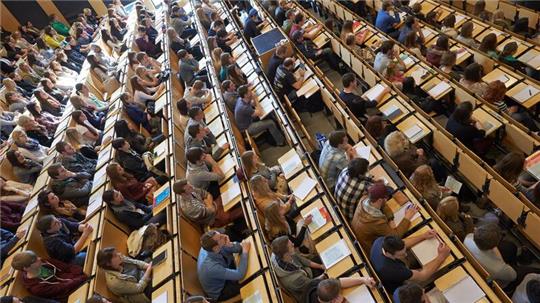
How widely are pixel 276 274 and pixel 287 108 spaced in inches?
153

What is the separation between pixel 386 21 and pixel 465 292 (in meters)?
6.71

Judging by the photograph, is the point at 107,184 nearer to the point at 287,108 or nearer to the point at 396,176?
the point at 287,108

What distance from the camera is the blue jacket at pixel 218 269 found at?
12.8 ft

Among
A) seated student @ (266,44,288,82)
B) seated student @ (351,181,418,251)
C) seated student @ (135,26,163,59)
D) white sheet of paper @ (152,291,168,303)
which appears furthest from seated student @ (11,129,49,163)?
seated student @ (351,181,418,251)

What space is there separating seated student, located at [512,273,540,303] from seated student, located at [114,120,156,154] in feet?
18.5

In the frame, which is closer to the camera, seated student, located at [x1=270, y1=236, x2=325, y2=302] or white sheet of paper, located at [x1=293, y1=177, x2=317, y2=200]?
seated student, located at [x1=270, y1=236, x2=325, y2=302]

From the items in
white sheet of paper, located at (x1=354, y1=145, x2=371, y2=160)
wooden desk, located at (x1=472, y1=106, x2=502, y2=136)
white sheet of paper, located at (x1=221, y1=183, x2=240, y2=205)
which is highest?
white sheet of paper, located at (x1=221, y1=183, x2=240, y2=205)

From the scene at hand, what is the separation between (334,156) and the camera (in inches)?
186

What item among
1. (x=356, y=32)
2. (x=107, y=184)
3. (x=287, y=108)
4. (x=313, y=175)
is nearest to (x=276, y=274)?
(x=313, y=175)

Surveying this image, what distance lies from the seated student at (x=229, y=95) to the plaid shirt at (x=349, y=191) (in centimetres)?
310

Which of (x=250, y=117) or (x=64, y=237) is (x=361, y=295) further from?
(x=64, y=237)

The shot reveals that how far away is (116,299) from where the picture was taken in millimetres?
4359

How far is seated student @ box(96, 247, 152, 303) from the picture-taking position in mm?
4113

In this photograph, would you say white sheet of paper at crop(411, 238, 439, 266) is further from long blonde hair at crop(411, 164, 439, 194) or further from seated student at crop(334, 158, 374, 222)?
seated student at crop(334, 158, 374, 222)
